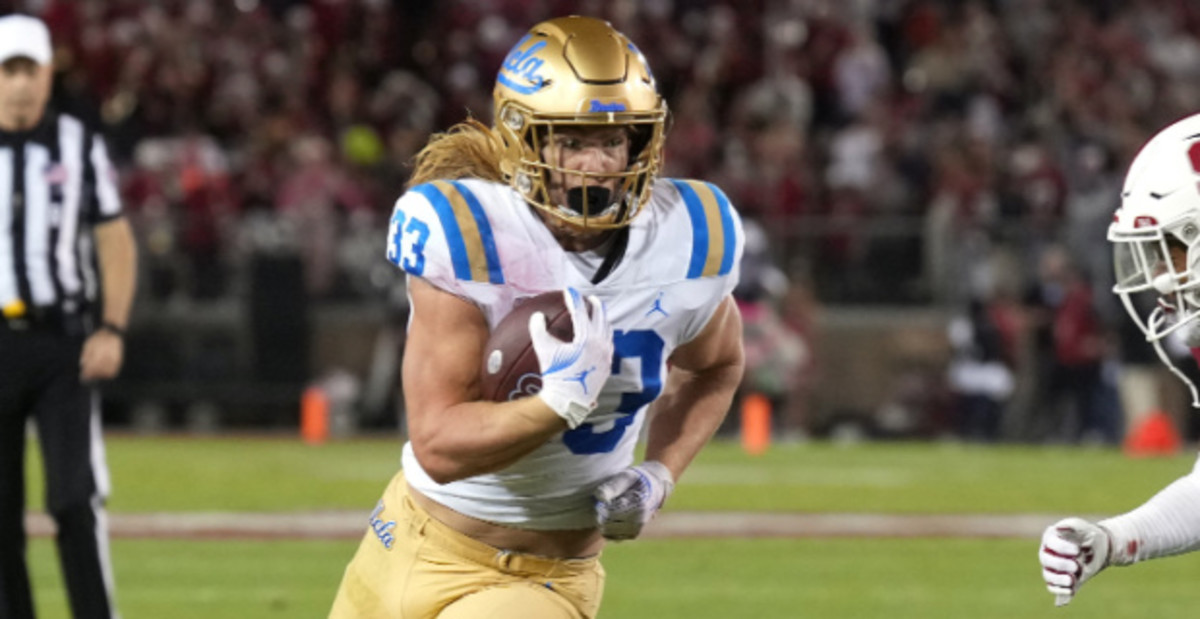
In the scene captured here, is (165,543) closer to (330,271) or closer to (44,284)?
(44,284)

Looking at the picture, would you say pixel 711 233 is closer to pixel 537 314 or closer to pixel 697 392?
pixel 697 392

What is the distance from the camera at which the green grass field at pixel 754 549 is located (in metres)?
7.34

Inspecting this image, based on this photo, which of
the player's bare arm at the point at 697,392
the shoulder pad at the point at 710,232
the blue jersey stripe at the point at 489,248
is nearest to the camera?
the blue jersey stripe at the point at 489,248

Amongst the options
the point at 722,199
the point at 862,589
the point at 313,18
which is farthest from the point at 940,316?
the point at 722,199

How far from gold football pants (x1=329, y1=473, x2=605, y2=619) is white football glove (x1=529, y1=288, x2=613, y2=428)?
0.44 m

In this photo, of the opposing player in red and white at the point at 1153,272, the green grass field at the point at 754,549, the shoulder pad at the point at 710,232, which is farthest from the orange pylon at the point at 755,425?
the opposing player in red and white at the point at 1153,272

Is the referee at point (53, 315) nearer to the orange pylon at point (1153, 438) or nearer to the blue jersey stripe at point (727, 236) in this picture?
the blue jersey stripe at point (727, 236)

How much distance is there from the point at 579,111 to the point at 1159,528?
1.19 metres

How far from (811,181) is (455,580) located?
11.8m

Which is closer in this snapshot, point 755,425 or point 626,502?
point 626,502

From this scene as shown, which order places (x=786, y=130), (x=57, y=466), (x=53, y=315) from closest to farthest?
(x=57, y=466) < (x=53, y=315) < (x=786, y=130)

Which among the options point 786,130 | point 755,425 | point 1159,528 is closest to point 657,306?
point 1159,528

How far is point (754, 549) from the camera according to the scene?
29.3 ft

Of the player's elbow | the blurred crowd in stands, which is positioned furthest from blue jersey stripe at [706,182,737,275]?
the blurred crowd in stands
